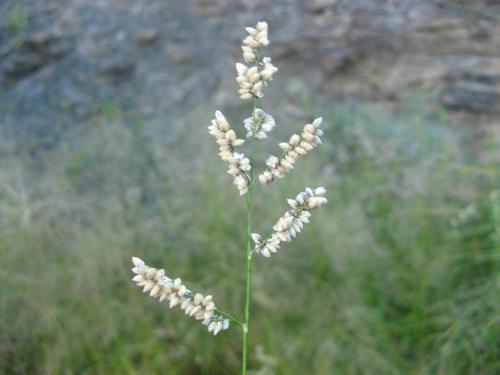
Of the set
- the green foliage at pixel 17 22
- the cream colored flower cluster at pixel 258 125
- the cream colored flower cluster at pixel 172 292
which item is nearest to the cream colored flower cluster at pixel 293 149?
the cream colored flower cluster at pixel 258 125

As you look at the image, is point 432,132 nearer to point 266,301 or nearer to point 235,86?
point 235,86

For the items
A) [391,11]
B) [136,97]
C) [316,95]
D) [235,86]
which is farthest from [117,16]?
[391,11]

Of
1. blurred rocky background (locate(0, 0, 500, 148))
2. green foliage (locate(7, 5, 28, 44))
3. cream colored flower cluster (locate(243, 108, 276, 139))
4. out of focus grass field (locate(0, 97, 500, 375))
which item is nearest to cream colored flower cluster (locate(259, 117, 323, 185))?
cream colored flower cluster (locate(243, 108, 276, 139))

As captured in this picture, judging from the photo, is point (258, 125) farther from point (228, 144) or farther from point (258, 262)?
point (258, 262)

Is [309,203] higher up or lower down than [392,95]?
higher up

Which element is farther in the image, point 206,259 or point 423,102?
point 423,102

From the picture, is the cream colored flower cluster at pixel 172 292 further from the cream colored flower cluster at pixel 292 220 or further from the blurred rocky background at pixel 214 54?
the blurred rocky background at pixel 214 54
